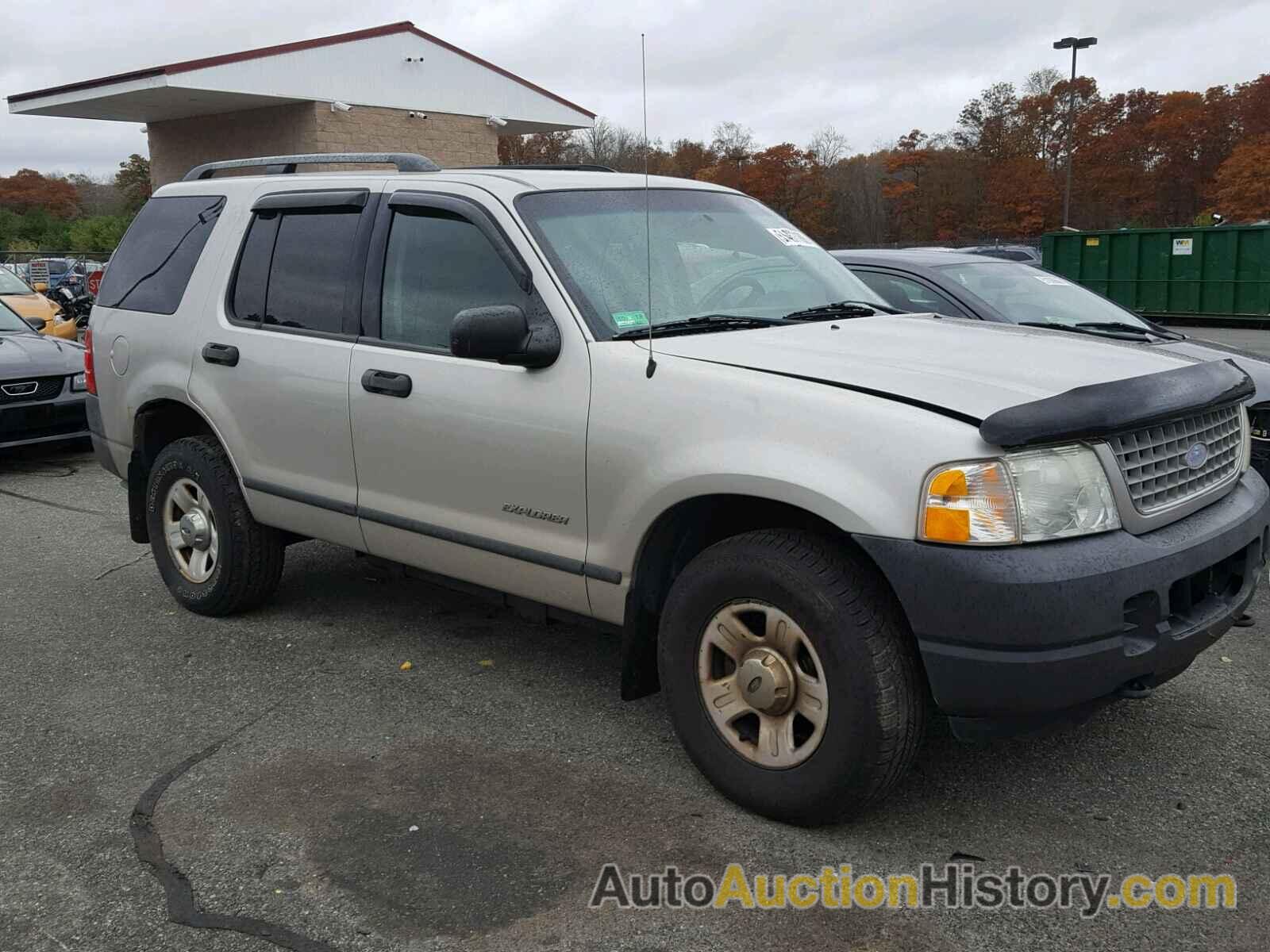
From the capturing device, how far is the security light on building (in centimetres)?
2345

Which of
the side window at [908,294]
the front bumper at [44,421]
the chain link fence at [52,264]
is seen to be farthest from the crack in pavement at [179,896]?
the chain link fence at [52,264]

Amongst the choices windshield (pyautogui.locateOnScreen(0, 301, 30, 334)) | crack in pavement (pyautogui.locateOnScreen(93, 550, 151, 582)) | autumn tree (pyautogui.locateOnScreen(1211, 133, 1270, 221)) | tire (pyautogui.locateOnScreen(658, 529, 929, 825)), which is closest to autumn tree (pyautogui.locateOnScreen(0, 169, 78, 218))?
autumn tree (pyautogui.locateOnScreen(1211, 133, 1270, 221))

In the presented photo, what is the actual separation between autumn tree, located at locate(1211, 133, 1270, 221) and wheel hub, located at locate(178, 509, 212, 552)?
4690 centimetres

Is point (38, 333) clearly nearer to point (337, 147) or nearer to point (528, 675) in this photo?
point (528, 675)

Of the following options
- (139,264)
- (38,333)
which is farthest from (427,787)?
(38,333)

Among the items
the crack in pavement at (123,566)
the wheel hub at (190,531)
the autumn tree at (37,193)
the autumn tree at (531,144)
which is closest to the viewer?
the wheel hub at (190,531)

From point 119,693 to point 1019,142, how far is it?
59717 millimetres

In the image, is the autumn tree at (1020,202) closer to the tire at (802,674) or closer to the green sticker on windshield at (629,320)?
the green sticker on windshield at (629,320)

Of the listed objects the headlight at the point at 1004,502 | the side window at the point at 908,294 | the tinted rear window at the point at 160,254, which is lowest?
the headlight at the point at 1004,502

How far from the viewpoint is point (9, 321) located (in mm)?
10797

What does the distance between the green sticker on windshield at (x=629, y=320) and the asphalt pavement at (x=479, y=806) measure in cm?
139

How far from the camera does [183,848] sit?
339 centimetres

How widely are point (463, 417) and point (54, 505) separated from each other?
5327 mm

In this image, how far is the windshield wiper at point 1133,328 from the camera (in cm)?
679
